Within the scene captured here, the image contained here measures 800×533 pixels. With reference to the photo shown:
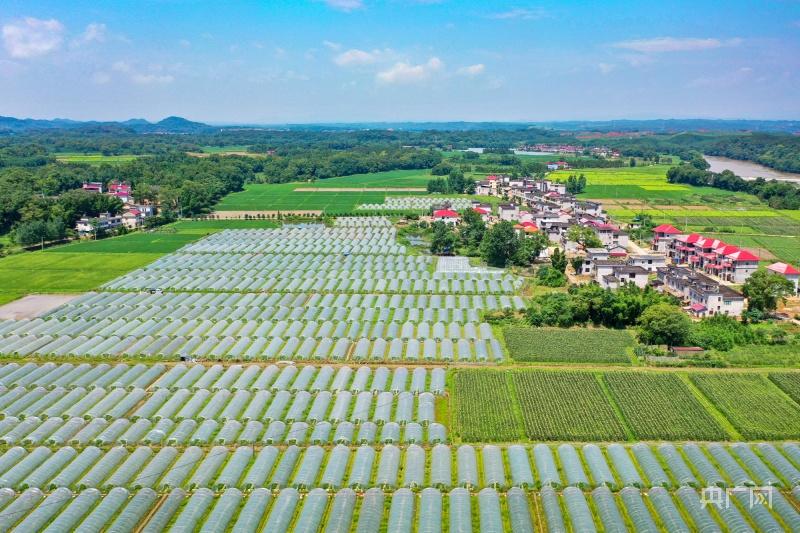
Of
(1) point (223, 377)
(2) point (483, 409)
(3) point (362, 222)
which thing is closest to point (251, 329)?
(1) point (223, 377)

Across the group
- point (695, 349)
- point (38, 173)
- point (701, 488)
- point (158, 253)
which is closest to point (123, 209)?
point (158, 253)

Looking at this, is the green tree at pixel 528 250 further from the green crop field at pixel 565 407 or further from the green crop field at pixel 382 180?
the green crop field at pixel 382 180

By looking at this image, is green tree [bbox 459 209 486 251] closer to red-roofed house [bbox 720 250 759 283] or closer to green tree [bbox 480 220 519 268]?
green tree [bbox 480 220 519 268]

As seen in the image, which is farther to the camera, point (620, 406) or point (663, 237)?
point (663, 237)

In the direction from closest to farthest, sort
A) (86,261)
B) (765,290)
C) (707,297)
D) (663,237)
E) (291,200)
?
(765,290)
(707,297)
(86,261)
(663,237)
(291,200)

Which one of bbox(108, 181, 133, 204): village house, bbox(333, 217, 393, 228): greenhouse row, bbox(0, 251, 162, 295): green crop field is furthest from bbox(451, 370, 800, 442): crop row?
bbox(108, 181, 133, 204): village house

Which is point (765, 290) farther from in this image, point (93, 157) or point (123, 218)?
point (93, 157)

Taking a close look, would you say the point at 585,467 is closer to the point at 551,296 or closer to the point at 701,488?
the point at 701,488
